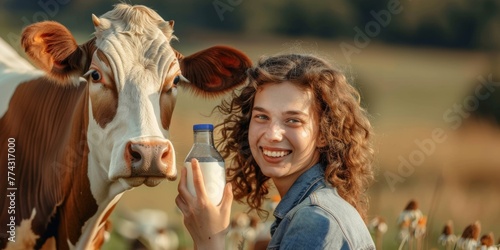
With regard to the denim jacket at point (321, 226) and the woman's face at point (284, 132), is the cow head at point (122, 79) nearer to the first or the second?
the woman's face at point (284, 132)

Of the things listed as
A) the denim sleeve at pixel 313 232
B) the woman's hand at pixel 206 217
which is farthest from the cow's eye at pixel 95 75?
the denim sleeve at pixel 313 232

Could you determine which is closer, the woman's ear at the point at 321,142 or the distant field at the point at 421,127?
the woman's ear at the point at 321,142

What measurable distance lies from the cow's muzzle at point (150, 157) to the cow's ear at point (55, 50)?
0.58 meters

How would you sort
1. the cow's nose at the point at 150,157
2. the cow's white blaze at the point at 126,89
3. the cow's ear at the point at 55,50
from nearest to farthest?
the cow's nose at the point at 150,157, the cow's white blaze at the point at 126,89, the cow's ear at the point at 55,50

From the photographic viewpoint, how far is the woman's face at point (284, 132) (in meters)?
2.50

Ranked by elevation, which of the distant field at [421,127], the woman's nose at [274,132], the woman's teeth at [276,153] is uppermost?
the woman's nose at [274,132]

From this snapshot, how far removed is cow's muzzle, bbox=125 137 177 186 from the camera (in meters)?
3.06

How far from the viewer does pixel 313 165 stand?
8.46ft

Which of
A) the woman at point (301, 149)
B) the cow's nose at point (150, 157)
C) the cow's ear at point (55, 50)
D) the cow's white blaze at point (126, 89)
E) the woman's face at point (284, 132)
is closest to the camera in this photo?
the woman at point (301, 149)

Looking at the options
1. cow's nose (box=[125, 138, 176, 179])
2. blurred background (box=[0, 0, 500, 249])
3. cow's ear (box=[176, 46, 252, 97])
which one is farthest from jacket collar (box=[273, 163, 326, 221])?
blurred background (box=[0, 0, 500, 249])

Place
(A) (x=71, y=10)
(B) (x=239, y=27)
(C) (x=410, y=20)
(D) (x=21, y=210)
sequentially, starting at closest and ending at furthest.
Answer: (D) (x=21, y=210)
(A) (x=71, y=10)
(B) (x=239, y=27)
(C) (x=410, y=20)

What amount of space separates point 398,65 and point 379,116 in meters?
0.37

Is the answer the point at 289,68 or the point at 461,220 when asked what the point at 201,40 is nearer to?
the point at 461,220

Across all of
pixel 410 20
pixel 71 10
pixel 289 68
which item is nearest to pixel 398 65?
pixel 410 20
